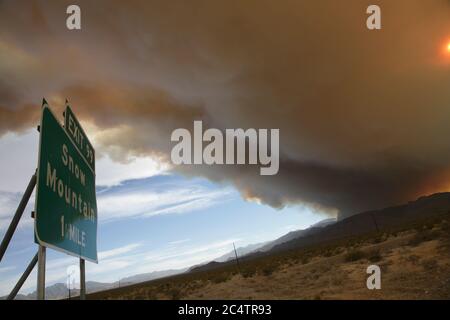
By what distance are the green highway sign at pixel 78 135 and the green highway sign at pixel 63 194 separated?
0.03 metres

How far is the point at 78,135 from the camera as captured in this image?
4250 mm

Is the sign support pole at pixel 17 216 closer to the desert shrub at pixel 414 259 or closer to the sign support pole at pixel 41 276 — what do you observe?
the sign support pole at pixel 41 276

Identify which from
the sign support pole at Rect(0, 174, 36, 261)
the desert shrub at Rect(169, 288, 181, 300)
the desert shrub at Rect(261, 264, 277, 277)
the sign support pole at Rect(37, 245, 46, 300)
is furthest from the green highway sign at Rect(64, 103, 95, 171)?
the desert shrub at Rect(261, 264, 277, 277)

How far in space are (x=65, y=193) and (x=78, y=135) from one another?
3.82 ft

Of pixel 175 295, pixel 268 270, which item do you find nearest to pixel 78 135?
pixel 175 295

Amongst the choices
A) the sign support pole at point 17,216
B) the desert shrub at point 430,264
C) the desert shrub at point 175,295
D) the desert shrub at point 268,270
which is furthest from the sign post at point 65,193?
the desert shrub at point 268,270

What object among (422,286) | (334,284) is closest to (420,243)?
(334,284)

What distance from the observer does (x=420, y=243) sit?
22.7 meters

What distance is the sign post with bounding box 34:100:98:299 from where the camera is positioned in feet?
8.81

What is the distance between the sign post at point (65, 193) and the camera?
8.81 ft
